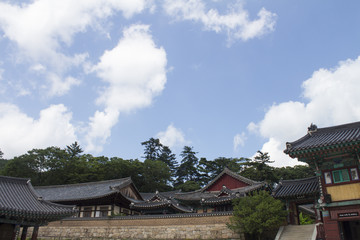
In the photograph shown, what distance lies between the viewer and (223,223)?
2369cm

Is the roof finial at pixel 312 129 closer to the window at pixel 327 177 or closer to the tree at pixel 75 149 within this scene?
the window at pixel 327 177

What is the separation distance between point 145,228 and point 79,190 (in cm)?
2083

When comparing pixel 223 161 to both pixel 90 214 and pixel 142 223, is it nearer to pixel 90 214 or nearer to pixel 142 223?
pixel 90 214

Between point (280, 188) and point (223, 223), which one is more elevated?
point (280, 188)

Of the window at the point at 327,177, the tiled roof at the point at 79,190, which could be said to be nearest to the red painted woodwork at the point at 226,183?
the tiled roof at the point at 79,190

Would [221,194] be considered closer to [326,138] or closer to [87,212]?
[326,138]

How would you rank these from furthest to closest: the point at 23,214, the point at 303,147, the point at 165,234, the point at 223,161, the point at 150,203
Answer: the point at 223,161 < the point at 150,203 < the point at 165,234 < the point at 23,214 < the point at 303,147

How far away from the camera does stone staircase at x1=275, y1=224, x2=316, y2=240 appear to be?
775 inches

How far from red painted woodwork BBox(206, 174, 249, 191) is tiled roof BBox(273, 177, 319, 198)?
13479 millimetres

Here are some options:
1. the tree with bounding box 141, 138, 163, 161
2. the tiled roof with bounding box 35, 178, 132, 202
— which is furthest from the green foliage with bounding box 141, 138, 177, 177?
the tiled roof with bounding box 35, 178, 132, 202

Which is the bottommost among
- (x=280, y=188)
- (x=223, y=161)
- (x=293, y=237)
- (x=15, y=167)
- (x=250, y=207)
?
(x=293, y=237)

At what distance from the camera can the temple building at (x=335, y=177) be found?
1659 cm

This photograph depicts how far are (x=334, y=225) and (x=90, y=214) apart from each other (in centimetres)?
2942

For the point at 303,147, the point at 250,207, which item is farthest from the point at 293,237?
the point at 303,147
